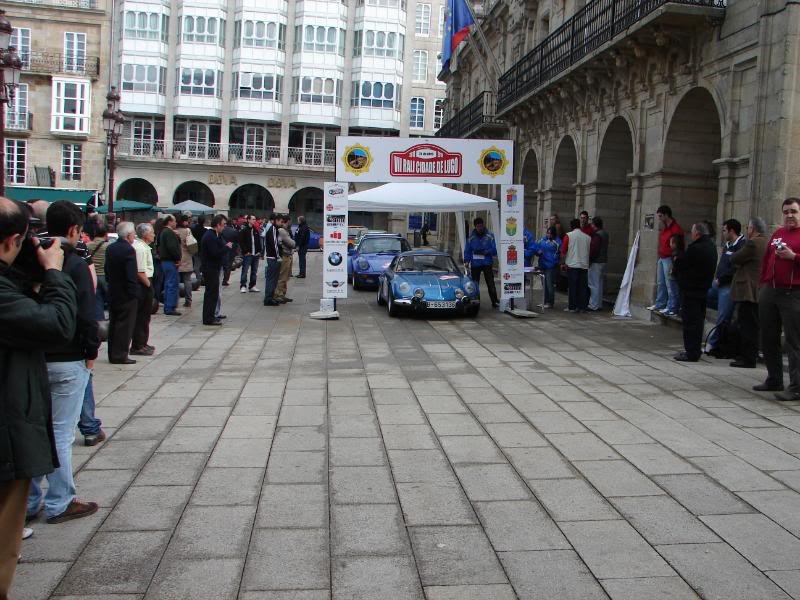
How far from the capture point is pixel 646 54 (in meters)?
15.6

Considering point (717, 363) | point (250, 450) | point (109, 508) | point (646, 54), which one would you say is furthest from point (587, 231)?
point (109, 508)

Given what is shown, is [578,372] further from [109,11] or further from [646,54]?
[109,11]

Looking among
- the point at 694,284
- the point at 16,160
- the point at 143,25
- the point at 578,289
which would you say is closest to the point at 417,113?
the point at 143,25

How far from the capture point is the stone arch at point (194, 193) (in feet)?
174

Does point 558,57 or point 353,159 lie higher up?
point 558,57

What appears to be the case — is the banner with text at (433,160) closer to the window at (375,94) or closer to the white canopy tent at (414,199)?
the white canopy tent at (414,199)

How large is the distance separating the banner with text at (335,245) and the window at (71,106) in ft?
127

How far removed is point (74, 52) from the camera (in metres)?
48.5

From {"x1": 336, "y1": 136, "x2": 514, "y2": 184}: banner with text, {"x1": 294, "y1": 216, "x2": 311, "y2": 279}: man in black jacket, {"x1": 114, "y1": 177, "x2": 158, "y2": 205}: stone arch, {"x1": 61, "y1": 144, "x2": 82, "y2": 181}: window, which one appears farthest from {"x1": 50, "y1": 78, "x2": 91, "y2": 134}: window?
{"x1": 336, "y1": 136, "x2": 514, "y2": 184}: banner with text

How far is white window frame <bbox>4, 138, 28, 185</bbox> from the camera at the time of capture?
157 ft

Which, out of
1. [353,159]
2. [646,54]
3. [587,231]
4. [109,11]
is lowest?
[587,231]

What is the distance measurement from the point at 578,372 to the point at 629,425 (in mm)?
2669

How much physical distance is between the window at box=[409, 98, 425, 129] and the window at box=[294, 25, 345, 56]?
21.4ft

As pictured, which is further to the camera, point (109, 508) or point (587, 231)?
point (587, 231)
